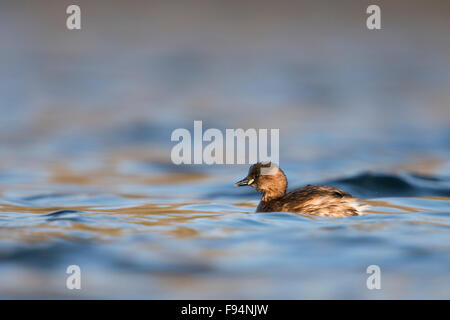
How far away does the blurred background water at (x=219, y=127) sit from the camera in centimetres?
750

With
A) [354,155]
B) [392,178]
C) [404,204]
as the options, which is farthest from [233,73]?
[404,204]

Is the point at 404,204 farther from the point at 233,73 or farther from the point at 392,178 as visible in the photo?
the point at 233,73

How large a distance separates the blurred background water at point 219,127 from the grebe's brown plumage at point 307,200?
17 cm

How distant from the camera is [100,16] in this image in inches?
1088

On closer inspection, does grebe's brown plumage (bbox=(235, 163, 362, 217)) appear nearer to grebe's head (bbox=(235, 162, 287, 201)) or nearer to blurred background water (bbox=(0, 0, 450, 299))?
grebe's head (bbox=(235, 162, 287, 201))

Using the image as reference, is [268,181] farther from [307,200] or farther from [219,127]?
[219,127]

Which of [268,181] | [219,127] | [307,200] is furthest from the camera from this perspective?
[219,127]

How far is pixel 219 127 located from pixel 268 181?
28.1 ft

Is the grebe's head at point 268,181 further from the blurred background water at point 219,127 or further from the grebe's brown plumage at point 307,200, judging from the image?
the blurred background water at point 219,127

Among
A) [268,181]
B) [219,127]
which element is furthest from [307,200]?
[219,127]


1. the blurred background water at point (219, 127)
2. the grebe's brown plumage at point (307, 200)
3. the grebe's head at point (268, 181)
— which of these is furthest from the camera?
the grebe's head at point (268, 181)

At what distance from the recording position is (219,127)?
1833 cm

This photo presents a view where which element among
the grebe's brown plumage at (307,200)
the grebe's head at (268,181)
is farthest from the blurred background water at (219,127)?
the grebe's head at (268,181)
